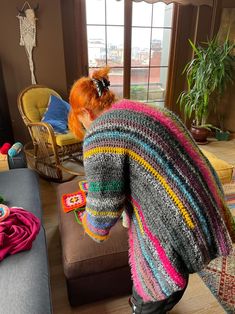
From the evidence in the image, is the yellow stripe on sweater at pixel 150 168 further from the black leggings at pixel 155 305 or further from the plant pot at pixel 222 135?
the plant pot at pixel 222 135

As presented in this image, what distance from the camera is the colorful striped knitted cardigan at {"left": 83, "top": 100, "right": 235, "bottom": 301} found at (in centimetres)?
59

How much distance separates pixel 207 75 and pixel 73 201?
2427 millimetres

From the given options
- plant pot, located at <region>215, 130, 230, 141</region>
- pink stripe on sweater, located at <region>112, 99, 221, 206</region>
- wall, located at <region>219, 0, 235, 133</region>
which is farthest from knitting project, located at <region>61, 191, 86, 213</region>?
wall, located at <region>219, 0, 235, 133</region>

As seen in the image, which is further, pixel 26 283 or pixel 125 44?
pixel 125 44

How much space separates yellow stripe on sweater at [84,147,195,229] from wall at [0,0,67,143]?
2459mm

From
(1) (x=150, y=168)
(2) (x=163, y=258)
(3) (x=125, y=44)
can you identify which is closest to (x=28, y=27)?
(3) (x=125, y=44)

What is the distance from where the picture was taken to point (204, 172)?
65 centimetres

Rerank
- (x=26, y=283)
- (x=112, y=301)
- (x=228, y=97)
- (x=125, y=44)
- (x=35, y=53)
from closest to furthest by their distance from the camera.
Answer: (x=26, y=283) < (x=112, y=301) < (x=35, y=53) < (x=125, y=44) < (x=228, y=97)

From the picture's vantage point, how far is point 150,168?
59 cm

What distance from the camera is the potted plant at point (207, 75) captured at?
2896mm

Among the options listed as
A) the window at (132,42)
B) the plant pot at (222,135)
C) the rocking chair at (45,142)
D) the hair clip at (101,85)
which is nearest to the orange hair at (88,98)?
the hair clip at (101,85)

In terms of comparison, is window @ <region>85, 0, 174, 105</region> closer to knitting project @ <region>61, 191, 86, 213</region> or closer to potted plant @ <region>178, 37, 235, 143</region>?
potted plant @ <region>178, 37, 235, 143</region>

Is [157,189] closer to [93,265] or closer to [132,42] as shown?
[93,265]

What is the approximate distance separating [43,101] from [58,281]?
189 cm
